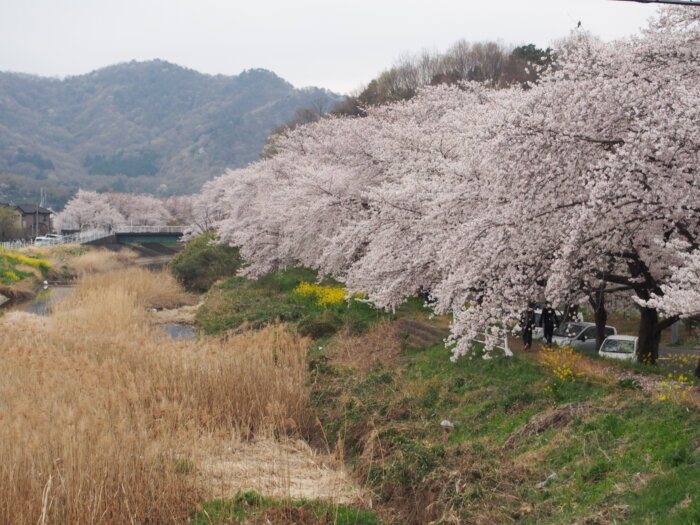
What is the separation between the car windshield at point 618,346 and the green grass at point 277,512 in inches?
405

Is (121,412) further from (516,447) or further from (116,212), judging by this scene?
(116,212)

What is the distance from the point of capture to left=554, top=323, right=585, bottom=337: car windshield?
66.1 ft

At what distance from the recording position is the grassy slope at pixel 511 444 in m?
7.44

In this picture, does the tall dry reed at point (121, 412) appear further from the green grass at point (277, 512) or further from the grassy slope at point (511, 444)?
the grassy slope at point (511, 444)

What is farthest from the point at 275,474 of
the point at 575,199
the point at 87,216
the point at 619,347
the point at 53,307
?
the point at 87,216

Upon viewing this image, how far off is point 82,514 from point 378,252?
10158 mm

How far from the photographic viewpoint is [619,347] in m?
16.6

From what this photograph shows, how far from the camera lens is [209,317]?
27500mm

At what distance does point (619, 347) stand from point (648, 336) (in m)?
2.30

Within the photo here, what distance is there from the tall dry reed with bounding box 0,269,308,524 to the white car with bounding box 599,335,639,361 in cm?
784

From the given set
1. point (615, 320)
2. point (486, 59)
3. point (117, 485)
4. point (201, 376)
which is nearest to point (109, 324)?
point (201, 376)

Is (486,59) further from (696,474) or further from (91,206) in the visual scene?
(91,206)

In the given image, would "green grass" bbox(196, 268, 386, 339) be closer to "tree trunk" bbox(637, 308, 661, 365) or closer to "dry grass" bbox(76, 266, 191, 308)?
"dry grass" bbox(76, 266, 191, 308)

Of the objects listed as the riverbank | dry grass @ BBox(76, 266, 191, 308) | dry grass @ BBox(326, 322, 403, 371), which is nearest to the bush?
dry grass @ BBox(76, 266, 191, 308)
